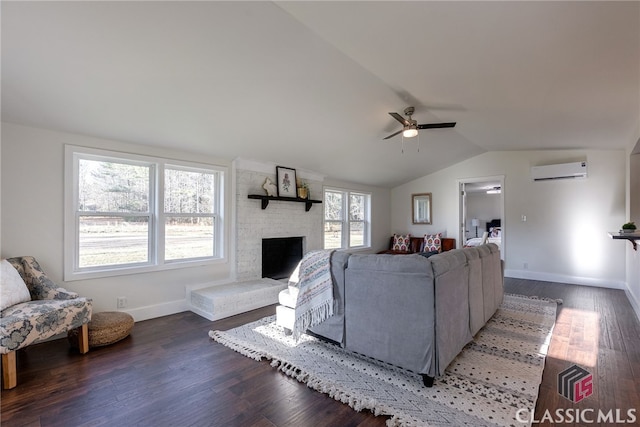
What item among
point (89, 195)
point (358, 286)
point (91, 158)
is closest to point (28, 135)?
point (91, 158)

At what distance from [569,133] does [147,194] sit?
5901 mm

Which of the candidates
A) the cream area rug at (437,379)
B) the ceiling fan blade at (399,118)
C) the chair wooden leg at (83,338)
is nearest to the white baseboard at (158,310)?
the chair wooden leg at (83,338)

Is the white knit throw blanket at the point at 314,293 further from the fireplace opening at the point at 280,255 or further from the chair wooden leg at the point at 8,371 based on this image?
the fireplace opening at the point at 280,255

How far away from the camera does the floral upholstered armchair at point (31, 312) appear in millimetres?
2186

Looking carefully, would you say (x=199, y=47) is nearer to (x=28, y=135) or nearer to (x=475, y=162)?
(x=28, y=135)

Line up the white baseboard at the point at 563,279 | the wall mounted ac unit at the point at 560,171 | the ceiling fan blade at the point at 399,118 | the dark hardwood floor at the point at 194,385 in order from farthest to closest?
the wall mounted ac unit at the point at 560,171, the white baseboard at the point at 563,279, the ceiling fan blade at the point at 399,118, the dark hardwood floor at the point at 194,385

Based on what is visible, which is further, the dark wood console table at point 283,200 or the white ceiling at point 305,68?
the dark wood console table at point 283,200

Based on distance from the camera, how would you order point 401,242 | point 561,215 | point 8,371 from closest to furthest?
point 8,371, point 561,215, point 401,242

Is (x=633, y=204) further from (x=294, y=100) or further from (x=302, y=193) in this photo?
(x=294, y=100)

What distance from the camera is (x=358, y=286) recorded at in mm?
2492

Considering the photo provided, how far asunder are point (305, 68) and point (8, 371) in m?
3.35

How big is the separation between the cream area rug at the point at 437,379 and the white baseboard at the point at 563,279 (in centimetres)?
290

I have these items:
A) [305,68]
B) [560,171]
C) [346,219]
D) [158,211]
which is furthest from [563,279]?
[158,211]

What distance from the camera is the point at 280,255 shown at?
5.33 meters
